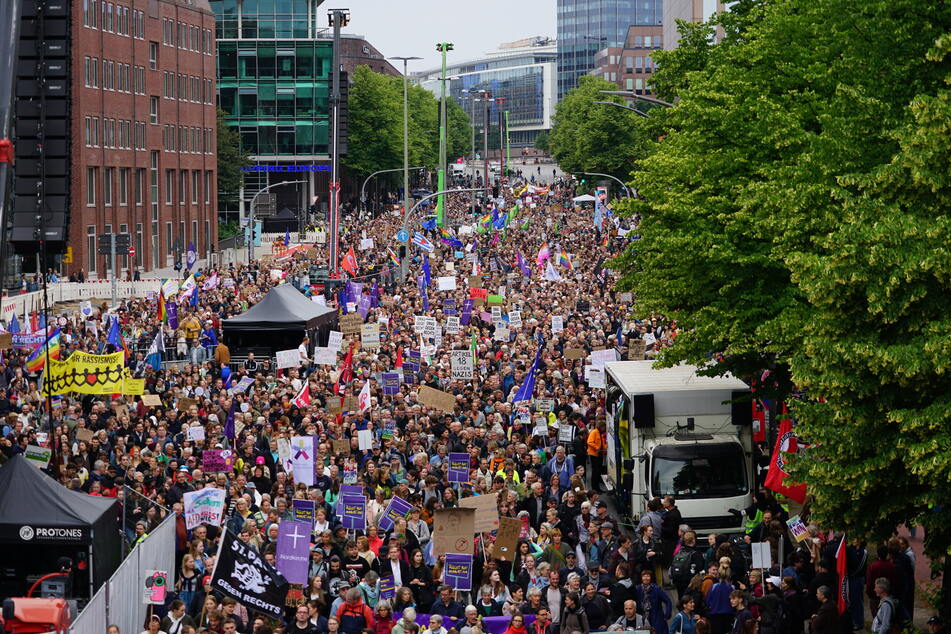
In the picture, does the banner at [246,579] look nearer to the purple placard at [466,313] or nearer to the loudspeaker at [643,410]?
the loudspeaker at [643,410]

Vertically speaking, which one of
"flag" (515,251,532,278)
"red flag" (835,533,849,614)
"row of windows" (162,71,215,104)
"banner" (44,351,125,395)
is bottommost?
"red flag" (835,533,849,614)

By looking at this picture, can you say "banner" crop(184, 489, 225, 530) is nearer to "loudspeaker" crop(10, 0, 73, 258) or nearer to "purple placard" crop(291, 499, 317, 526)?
"purple placard" crop(291, 499, 317, 526)

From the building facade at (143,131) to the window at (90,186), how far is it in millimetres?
48

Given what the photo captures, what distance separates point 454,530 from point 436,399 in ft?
28.8

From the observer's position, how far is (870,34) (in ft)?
55.4

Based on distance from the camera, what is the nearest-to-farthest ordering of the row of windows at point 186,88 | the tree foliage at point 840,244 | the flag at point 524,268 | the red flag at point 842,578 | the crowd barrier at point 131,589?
the tree foliage at point 840,244
the crowd barrier at point 131,589
the red flag at point 842,578
the flag at point 524,268
the row of windows at point 186,88

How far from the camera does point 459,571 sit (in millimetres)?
16656

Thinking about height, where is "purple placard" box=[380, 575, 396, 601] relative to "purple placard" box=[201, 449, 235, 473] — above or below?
below

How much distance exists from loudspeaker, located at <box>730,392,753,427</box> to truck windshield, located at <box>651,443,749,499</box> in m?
0.44

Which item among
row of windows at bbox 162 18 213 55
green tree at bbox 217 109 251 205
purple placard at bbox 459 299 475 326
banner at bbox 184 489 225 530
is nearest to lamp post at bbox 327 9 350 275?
purple placard at bbox 459 299 475 326

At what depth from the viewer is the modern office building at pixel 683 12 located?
81.7 metres

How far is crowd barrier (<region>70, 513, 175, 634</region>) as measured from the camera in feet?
48.3

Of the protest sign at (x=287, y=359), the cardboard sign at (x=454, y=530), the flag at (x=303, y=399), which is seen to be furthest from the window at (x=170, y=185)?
the cardboard sign at (x=454, y=530)

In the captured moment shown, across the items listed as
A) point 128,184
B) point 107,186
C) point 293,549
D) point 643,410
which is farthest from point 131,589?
point 128,184
